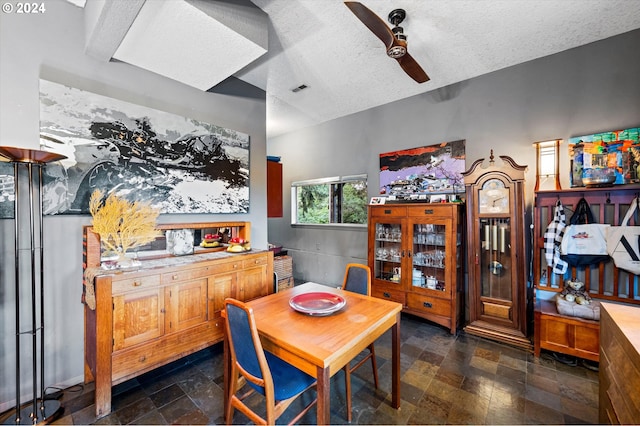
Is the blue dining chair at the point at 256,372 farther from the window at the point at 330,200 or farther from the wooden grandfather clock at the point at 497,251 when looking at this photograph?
the window at the point at 330,200

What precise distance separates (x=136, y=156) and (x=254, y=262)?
1.50 m

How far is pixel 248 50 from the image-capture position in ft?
7.16

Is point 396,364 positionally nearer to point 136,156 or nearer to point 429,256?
point 429,256

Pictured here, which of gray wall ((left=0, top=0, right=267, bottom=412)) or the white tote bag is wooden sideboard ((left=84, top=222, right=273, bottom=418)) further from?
the white tote bag

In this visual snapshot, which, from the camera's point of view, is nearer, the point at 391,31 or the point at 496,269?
the point at 391,31

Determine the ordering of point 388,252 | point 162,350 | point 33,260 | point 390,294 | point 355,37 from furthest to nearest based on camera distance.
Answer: point 388,252, point 390,294, point 355,37, point 162,350, point 33,260

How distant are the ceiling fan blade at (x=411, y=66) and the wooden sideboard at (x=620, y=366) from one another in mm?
2128

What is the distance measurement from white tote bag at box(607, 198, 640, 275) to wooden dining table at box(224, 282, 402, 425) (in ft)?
7.54

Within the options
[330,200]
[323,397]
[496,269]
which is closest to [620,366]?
[323,397]

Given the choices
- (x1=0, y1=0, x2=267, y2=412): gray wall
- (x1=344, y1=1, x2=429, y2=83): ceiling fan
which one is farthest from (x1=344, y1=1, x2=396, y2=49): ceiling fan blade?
(x1=0, y1=0, x2=267, y2=412): gray wall

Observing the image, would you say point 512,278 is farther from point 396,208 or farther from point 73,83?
point 73,83

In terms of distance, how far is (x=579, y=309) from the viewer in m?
2.38

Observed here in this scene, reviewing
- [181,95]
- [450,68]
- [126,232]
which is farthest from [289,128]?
[126,232]

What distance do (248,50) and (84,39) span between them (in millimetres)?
1335
